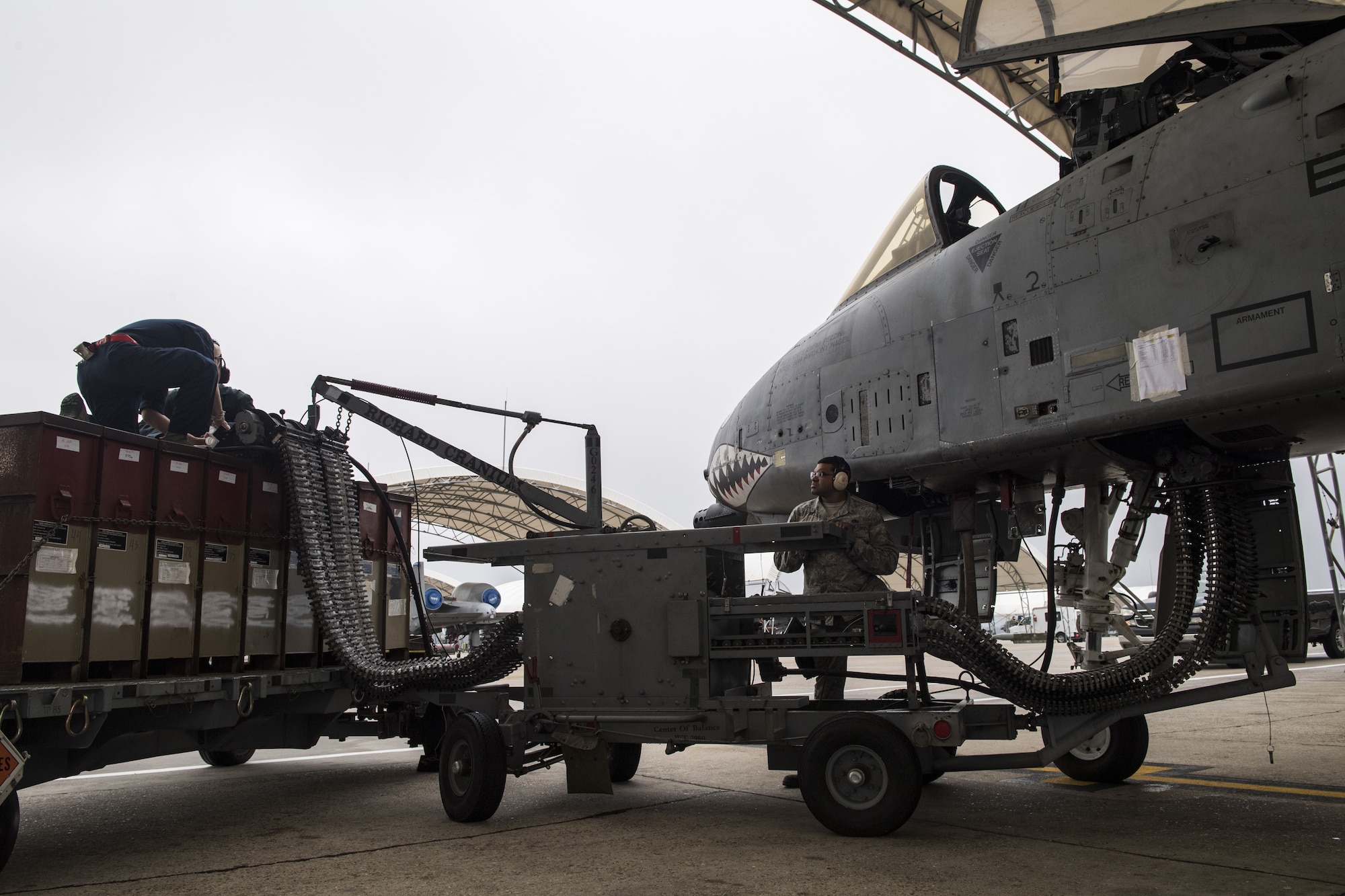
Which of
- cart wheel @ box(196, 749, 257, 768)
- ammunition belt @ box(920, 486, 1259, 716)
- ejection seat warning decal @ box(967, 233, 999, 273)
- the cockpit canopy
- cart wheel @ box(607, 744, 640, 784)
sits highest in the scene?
the cockpit canopy

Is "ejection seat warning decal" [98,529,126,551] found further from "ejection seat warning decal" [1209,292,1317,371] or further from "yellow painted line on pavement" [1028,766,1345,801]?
"ejection seat warning decal" [1209,292,1317,371]

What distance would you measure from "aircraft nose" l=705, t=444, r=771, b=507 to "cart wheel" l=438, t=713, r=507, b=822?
136 inches

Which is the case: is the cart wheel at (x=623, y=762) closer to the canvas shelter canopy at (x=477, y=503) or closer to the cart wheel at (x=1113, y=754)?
the cart wheel at (x=1113, y=754)

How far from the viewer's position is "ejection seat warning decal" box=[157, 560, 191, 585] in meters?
5.34

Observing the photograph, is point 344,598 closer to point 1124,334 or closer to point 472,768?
point 472,768

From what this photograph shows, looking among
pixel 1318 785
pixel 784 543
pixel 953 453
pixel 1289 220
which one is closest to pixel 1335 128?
pixel 1289 220

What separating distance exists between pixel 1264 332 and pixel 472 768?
16.3 feet

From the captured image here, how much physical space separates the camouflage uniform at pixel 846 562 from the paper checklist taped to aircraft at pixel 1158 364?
171cm

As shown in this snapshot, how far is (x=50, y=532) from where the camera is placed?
465cm

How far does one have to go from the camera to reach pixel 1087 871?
3.97 metres

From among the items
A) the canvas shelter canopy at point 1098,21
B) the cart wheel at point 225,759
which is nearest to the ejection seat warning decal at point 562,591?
the cart wheel at point 225,759

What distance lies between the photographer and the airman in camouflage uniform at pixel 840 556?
5859 millimetres

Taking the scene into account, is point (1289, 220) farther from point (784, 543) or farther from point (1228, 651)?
point (784, 543)

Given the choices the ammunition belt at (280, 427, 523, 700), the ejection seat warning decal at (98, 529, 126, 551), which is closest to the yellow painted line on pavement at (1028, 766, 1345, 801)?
the ammunition belt at (280, 427, 523, 700)
